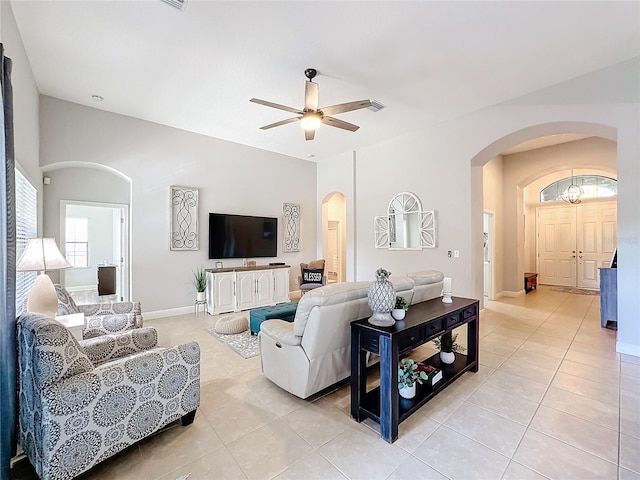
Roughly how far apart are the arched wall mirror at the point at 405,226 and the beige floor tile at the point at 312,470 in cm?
416

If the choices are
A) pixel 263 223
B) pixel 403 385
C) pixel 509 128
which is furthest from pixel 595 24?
pixel 263 223

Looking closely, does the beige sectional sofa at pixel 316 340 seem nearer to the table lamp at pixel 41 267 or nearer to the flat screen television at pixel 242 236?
the table lamp at pixel 41 267

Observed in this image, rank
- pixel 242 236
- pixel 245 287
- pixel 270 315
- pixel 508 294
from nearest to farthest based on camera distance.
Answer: pixel 270 315 → pixel 245 287 → pixel 242 236 → pixel 508 294

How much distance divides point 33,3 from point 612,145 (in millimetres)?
8773

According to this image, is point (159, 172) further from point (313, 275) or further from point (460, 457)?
point (460, 457)

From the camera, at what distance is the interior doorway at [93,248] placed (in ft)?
17.1

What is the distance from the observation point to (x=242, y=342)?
3783 millimetres

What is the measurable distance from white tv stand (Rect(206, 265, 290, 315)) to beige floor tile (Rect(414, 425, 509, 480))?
419 centimetres

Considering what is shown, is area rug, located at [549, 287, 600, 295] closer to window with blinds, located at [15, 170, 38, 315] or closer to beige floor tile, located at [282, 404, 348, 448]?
beige floor tile, located at [282, 404, 348, 448]

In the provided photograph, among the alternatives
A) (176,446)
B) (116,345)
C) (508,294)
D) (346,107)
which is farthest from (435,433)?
(508,294)

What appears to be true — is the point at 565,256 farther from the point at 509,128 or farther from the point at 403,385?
the point at 403,385

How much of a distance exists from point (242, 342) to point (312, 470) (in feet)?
7.59

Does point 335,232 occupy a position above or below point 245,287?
above

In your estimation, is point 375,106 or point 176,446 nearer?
point 176,446
